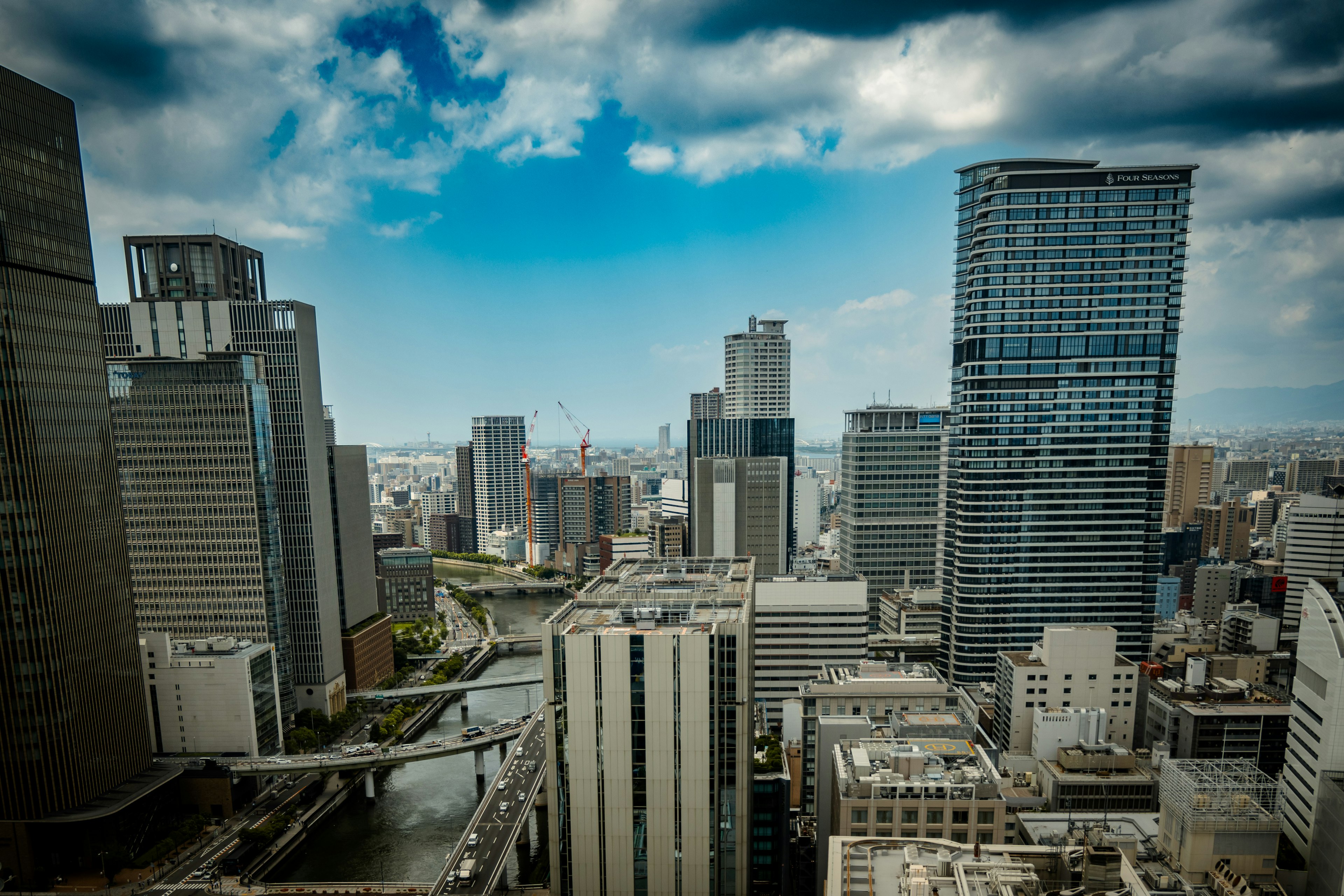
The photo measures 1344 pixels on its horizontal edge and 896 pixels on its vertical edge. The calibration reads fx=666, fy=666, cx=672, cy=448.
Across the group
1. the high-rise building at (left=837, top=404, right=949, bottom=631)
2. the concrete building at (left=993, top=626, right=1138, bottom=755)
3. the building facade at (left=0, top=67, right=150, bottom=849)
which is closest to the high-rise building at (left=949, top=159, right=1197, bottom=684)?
the concrete building at (left=993, top=626, right=1138, bottom=755)

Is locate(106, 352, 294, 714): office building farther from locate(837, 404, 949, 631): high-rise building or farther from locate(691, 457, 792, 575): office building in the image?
locate(837, 404, 949, 631): high-rise building

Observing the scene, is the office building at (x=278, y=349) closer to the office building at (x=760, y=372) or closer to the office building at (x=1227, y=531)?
the office building at (x=760, y=372)

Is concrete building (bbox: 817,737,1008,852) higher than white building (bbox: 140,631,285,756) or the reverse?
higher

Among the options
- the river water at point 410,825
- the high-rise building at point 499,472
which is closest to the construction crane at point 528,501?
the high-rise building at point 499,472

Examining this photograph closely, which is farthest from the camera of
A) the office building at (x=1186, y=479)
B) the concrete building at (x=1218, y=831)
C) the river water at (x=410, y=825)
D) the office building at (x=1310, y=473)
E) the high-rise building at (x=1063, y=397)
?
the office building at (x=1186, y=479)

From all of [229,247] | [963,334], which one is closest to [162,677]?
[229,247]
